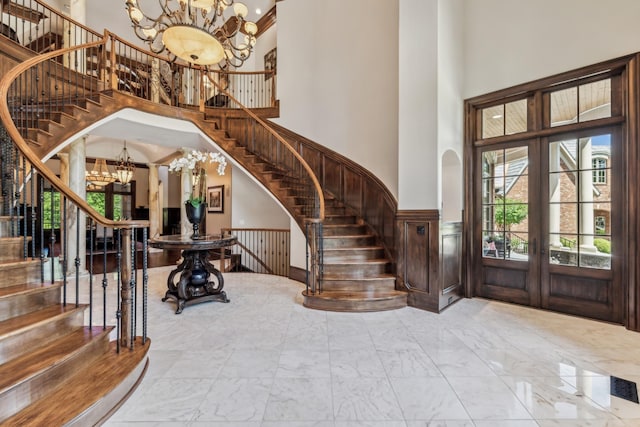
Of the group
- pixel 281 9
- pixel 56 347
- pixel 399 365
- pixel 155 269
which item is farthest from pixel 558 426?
pixel 281 9

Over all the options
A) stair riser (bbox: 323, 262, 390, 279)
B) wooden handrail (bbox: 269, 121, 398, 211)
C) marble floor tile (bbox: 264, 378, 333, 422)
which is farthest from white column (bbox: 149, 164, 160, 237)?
marble floor tile (bbox: 264, 378, 333, 422)

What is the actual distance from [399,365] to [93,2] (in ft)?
33.9

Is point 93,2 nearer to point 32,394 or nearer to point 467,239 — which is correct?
point 32,394

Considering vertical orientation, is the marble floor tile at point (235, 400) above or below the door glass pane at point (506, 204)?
below

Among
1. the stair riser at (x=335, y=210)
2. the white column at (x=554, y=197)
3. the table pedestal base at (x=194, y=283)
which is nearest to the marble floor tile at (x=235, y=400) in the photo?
the table pedestal base at (x=194, y=283)

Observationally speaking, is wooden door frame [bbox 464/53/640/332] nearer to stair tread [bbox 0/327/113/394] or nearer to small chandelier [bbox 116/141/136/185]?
stair tread [bbox 0/327/113/394]

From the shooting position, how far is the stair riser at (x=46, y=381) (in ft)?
5.01

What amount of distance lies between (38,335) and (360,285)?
10.3ft

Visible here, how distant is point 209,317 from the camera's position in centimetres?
349

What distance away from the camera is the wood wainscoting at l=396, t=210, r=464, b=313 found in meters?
3.68

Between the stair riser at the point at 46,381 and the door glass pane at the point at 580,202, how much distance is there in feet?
15.8

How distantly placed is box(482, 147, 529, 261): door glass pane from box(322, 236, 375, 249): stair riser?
5.45 ft

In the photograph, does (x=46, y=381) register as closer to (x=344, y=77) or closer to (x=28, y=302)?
(x=28, y=302)

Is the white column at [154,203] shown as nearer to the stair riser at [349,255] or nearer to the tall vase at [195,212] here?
the tall vase at [195,212]
